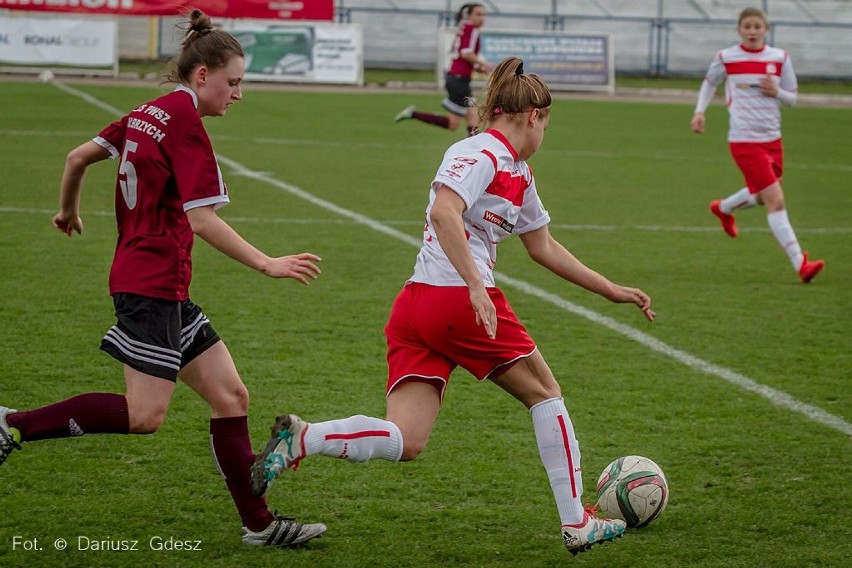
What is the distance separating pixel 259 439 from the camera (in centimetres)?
538

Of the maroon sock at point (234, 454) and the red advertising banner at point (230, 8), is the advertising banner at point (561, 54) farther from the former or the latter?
the maroon sock at point (234, 454)

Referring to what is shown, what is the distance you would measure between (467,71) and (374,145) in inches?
70.9

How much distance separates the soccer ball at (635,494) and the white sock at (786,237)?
5.47m

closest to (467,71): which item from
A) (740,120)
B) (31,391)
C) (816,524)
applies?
(740,120)

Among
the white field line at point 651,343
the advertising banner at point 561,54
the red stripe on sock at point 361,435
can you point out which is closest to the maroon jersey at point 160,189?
the red stripe on sock at point 361,435

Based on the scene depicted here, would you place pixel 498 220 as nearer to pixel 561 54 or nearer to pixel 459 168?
pixel 459 168

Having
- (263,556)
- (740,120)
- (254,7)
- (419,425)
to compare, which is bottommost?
(263,556)

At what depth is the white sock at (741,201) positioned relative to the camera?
1030 centimetres

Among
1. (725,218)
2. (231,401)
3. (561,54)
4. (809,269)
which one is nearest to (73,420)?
(231,401)

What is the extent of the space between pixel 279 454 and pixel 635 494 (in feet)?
4.68

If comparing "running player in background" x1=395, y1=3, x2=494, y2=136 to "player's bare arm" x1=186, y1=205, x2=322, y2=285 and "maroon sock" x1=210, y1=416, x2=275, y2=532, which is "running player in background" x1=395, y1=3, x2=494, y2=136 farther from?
"player's bare arm" x1=186, y1=205, x2=322, y2=285

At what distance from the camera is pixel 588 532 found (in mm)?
4117

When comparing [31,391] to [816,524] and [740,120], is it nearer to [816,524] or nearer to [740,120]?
[816,524]

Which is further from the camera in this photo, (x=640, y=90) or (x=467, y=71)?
(x=640, y=90)
